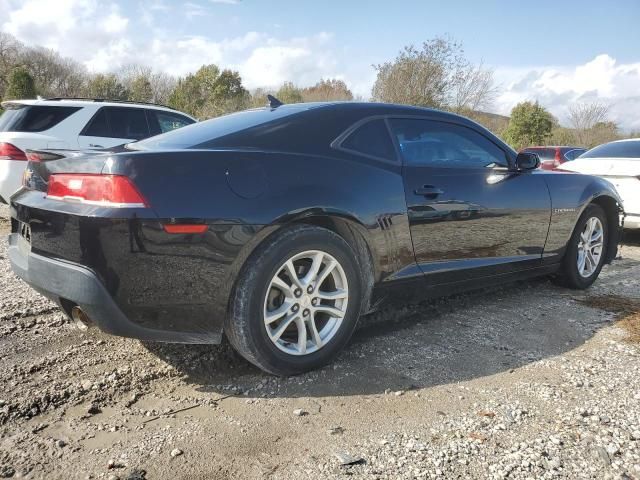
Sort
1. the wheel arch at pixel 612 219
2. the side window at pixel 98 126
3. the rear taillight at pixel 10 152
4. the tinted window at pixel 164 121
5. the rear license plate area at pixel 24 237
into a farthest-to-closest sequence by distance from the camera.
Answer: the tinted window at pixel 164 121
the side window at pixel 98 126
the rear taillight at pixel 10 152
the wheel arch at pixel 612 219
the rear license plate area at pixel 24 237

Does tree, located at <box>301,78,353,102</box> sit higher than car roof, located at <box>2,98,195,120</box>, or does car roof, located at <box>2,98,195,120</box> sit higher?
tree, located at <box>301,78,353,102</box>

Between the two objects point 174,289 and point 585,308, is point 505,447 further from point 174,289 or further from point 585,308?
point 585,308

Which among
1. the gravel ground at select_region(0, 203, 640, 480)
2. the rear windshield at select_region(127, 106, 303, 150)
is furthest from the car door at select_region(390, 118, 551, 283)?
the rear windshield at select_region(127, 106, 303, 150)

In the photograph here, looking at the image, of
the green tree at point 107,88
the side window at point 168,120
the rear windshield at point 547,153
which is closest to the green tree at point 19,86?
→ the green tree at point 107,88

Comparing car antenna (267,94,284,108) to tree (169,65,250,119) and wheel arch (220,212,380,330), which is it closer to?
wheel arch (220,212,380,330)

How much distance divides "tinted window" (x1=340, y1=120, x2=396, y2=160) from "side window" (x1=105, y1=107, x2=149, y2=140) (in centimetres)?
547

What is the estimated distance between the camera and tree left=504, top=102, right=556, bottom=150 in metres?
26.6

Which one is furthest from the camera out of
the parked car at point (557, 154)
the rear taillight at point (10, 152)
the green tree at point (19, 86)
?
the green tree at point (19, 86)

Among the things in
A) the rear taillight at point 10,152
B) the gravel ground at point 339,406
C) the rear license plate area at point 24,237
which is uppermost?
the rear taillight at point 10,152

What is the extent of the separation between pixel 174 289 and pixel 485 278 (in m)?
2.26

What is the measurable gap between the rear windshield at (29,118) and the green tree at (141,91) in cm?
3282

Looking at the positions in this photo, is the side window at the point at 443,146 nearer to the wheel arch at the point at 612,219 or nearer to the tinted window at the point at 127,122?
the wheel arch at the point at 612,219

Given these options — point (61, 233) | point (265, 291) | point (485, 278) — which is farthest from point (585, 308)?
point (61, 233)

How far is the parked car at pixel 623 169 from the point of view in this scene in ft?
20.8
